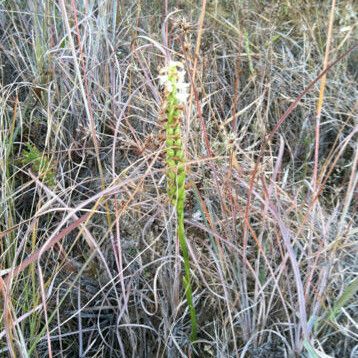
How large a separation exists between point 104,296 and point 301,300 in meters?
0.40

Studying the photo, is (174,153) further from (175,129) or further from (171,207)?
(171,207)

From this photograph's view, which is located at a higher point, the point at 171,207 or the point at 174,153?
the point at 174,153

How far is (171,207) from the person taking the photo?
122 centimetres

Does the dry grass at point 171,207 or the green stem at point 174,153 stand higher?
the green stem at point 174,153

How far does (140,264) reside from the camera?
1173mm

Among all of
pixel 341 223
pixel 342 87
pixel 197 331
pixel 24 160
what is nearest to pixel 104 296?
pixel 197 331

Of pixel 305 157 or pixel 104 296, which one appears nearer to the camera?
pixel 104 296

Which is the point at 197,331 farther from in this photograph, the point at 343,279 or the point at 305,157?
the point at 305,157

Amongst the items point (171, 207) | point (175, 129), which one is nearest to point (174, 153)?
point (175, 129)

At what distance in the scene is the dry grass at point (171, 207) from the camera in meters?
1.09

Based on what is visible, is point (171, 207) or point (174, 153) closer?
point (174, 153)

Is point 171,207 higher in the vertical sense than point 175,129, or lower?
lower

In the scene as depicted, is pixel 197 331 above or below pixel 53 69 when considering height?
below

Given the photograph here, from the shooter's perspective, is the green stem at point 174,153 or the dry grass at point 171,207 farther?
the dry grass at point 171,207
